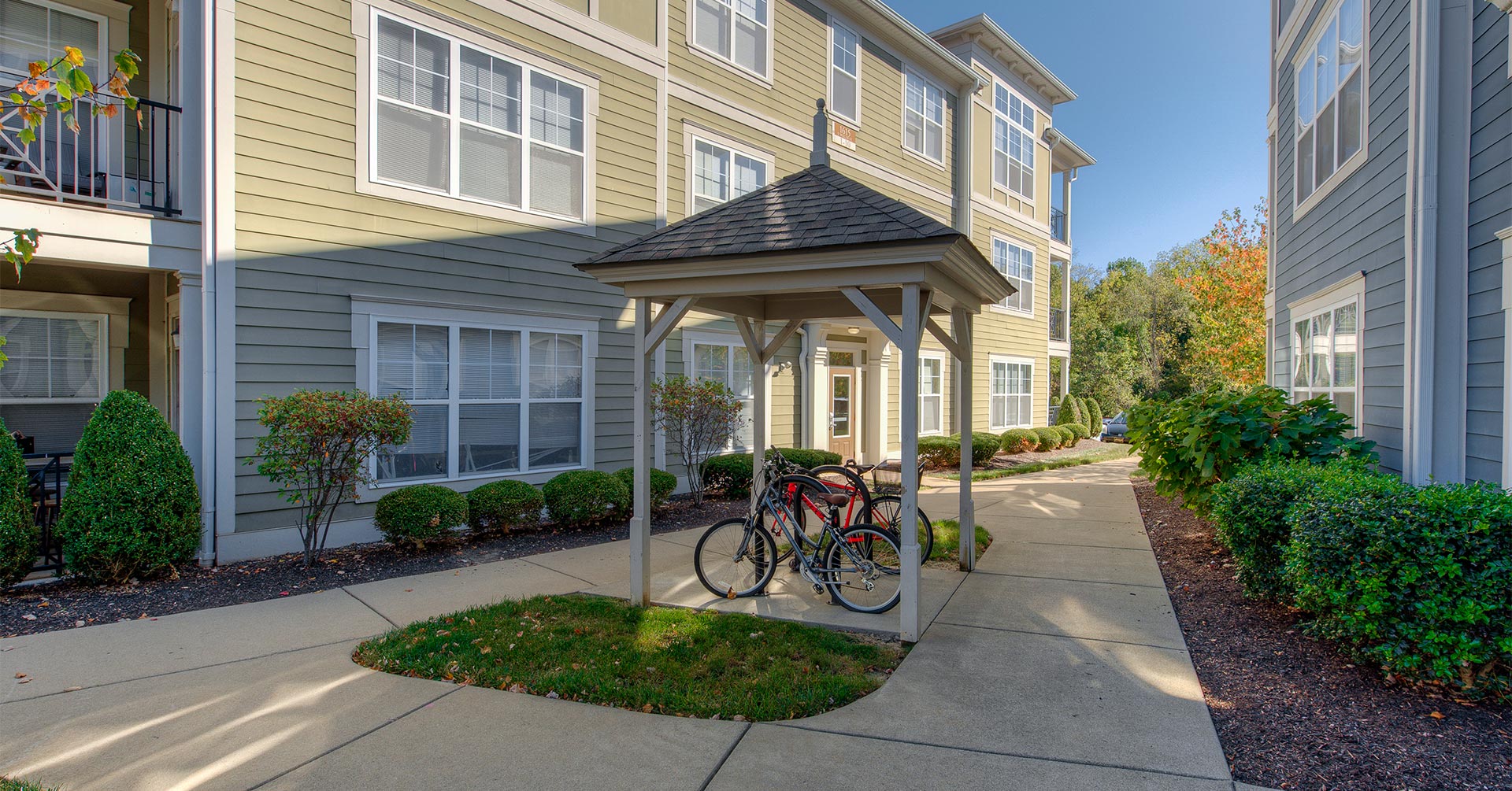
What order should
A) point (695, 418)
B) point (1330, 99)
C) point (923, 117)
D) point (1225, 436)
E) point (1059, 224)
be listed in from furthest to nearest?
point (1059, 224) → point (923, 117) → point (695, 418) → point (1330, 99) → point (1225, 436)

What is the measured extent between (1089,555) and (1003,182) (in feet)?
44.3

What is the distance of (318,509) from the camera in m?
6.86

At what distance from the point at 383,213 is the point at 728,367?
5473 mm

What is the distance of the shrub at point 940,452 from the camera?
601 inches

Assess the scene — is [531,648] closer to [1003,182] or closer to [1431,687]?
[1431,687]

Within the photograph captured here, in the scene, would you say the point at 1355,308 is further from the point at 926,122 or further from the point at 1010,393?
the point at 1010,393

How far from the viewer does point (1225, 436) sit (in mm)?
6844

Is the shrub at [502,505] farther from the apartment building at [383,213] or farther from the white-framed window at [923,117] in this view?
the white-framed window at [923,117]

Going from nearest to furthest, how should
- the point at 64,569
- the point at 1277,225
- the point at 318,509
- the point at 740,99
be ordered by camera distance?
the point at 64,569
the point at 318,509
the point at 1277,225
the point at 740,99

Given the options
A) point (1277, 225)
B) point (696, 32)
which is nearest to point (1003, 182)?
point (1277, 225)

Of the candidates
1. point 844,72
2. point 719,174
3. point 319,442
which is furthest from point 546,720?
point 844,72

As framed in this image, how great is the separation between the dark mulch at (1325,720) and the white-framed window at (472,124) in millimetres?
8148

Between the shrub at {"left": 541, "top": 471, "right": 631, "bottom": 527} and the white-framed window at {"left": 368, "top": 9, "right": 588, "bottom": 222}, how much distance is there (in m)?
3.31

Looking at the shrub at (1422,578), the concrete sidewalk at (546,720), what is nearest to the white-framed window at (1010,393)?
the concrete sidewalk at (546,720)
